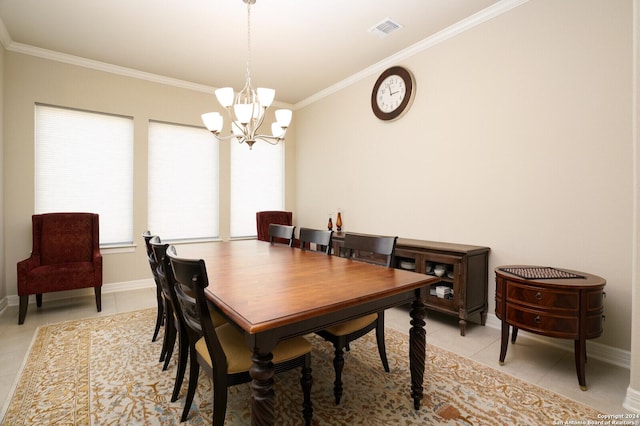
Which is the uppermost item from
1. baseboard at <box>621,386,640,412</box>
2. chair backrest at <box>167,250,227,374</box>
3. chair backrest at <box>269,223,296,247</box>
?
chair backrest at <box>269,223,296,247</box>

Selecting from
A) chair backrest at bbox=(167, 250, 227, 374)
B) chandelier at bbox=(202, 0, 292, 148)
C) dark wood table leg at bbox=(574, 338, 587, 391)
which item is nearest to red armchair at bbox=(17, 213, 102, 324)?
chandelier at bbox=(202, 0, 292, 148)

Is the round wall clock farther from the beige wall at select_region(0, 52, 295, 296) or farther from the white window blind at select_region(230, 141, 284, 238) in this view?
the beige wall at select_region(0, 52, 295, 296)

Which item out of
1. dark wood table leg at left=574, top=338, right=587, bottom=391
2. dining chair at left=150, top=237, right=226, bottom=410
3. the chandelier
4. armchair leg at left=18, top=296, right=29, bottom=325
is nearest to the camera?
dining chair at left=150, top=237, right=226, bottom=410

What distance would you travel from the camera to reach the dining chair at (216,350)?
1272 mm

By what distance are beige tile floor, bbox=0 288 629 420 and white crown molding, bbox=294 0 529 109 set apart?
2880 mm

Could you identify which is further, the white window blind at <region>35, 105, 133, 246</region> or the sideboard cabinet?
the white window blind at <region>35, 105, 133, 246</region>

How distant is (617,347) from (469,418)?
4.76 feet

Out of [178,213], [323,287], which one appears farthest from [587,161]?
[178,213]

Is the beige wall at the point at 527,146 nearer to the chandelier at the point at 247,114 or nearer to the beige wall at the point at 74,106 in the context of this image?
the chandelier at the point at 247,114

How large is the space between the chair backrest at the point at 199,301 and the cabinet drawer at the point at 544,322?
6.50 ft

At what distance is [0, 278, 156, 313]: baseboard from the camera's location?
349 centimetres

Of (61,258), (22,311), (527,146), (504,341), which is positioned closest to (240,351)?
(504,341)

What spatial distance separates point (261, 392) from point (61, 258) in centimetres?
366

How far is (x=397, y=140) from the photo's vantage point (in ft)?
12.2
